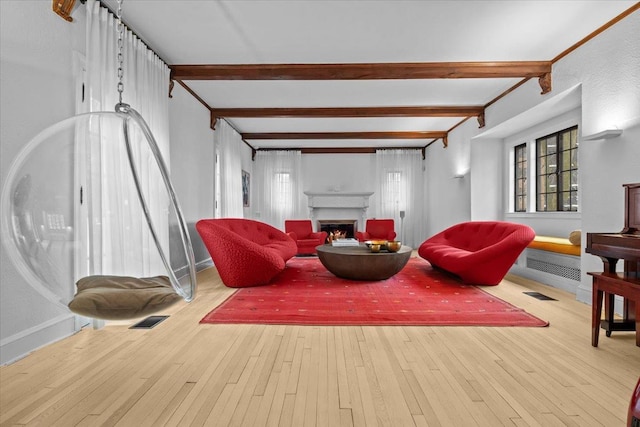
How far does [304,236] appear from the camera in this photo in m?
7.35

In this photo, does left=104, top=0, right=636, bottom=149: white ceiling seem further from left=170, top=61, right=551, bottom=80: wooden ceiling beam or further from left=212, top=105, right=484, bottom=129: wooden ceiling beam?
left=212, top=105, right=484, bottom=129: wooden ceiling beam

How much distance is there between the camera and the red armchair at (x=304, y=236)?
6.98 m

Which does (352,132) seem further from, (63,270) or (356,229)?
(63,270)

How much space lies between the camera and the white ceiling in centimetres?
296

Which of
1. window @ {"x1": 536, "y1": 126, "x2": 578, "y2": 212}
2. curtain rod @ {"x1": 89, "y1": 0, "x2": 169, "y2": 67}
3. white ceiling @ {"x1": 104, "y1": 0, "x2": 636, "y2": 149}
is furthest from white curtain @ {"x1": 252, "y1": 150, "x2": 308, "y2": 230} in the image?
window @ {"x1": 536, "y1": 126, "x2": 578, "y2": 212}

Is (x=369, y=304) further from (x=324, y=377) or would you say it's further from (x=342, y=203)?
(x=342, y=203)

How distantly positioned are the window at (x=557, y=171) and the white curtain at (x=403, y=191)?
145 inches

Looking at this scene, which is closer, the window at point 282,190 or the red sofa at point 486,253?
the red sofa at point 486,253

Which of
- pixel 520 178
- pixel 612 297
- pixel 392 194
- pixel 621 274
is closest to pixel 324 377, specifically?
pixel 612 297

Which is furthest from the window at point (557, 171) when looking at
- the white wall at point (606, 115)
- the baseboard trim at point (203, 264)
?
the baseboard trim at point (203, 264)

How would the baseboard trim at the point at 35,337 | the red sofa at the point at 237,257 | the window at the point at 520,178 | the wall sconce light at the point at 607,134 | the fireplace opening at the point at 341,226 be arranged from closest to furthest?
the baseboard trim at the point at 35,337
the wall sconce light at the point at 607,134
the red sofa at the point at 237,257
the window at the point at 520,178
the fireplace opening at the point at 341,226

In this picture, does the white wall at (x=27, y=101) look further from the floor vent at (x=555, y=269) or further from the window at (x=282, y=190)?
the window at (x=282, y=190)

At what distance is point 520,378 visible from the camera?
1.91m

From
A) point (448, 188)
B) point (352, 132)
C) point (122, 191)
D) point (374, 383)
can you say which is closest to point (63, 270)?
point (122, 191)
